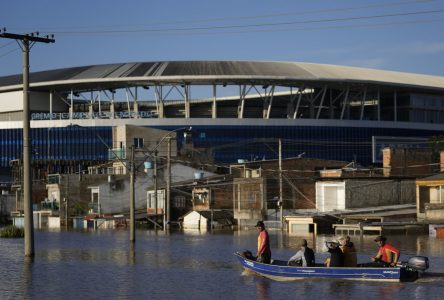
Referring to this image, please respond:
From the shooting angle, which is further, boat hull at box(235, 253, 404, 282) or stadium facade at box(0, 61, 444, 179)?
stadium facade at box(0, 61, 444, 179)

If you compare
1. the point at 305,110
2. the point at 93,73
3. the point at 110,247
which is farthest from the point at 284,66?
the point at 110,247

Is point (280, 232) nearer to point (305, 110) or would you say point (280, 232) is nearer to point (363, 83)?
point (363, 83)

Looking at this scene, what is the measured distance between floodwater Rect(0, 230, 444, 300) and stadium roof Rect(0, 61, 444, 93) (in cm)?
9038

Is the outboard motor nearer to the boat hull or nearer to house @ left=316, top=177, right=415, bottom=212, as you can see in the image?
the boat hull

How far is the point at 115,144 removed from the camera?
146875 millimetres

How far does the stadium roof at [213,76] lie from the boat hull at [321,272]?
11401 cm

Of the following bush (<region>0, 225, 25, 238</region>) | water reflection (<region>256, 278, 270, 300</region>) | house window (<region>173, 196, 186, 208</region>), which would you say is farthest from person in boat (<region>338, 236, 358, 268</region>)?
house window (<region>173, 196, 186, 208</region>)

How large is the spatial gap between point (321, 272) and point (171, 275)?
7547 millimetres

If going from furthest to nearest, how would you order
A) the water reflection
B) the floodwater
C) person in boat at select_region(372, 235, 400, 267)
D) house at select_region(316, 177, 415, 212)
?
house at select_region(316, 177, 415, 212) < person in boat at select_region(372, 235, 400, 267) < the floodwater < the water reflection

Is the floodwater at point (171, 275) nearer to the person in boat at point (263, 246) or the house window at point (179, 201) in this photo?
the person in boat at point (263, 246)

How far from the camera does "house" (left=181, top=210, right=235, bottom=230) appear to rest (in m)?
88.4

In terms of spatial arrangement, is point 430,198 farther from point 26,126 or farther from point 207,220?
point 26,126

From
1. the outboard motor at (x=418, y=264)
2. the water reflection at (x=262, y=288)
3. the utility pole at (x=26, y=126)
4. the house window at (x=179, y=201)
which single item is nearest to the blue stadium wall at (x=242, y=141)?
the house window at (x=179, y=201)

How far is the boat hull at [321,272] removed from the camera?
3250cm
